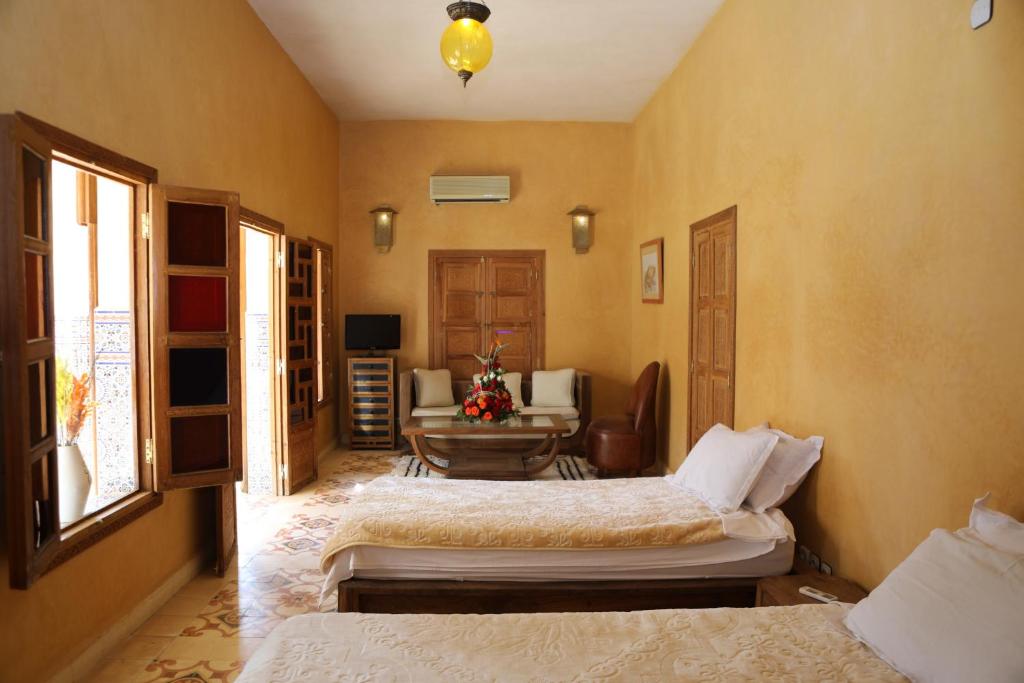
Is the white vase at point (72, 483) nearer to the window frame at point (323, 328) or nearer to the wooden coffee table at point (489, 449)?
the wooden coffee table at point (489, 449)

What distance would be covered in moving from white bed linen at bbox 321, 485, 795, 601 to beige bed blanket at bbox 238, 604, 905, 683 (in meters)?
0.75

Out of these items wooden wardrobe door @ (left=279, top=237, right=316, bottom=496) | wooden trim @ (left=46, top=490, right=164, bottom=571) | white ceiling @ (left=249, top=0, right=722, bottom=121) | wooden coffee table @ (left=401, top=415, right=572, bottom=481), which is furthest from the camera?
wooden wardrobe door @ (left=279, top=237, right=316, bottom=496)

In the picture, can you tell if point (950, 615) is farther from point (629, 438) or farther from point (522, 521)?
point (629, 438)

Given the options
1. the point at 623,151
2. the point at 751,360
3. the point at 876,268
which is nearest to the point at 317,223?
the point at 623,151

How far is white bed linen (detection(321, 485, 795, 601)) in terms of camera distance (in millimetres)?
3068

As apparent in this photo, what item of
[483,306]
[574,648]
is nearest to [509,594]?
[574,648]

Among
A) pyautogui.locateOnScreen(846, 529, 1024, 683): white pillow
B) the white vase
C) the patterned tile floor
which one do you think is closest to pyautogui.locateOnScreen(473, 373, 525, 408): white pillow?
the patterned tile floor

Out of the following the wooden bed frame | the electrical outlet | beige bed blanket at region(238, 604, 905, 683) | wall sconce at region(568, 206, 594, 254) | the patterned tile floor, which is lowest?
the patterned tile floor

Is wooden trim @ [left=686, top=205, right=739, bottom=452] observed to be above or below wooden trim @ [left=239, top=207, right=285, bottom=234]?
below

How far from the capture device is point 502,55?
5629 mm

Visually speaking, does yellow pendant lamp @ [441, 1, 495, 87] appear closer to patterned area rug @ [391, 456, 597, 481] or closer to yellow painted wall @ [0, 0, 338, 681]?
yellow painted wall @ [0, 0, 338, 681]

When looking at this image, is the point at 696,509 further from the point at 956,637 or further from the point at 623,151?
the point at 623,151

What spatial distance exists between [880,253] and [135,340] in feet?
11.9

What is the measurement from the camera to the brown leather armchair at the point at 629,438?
5.84 m
